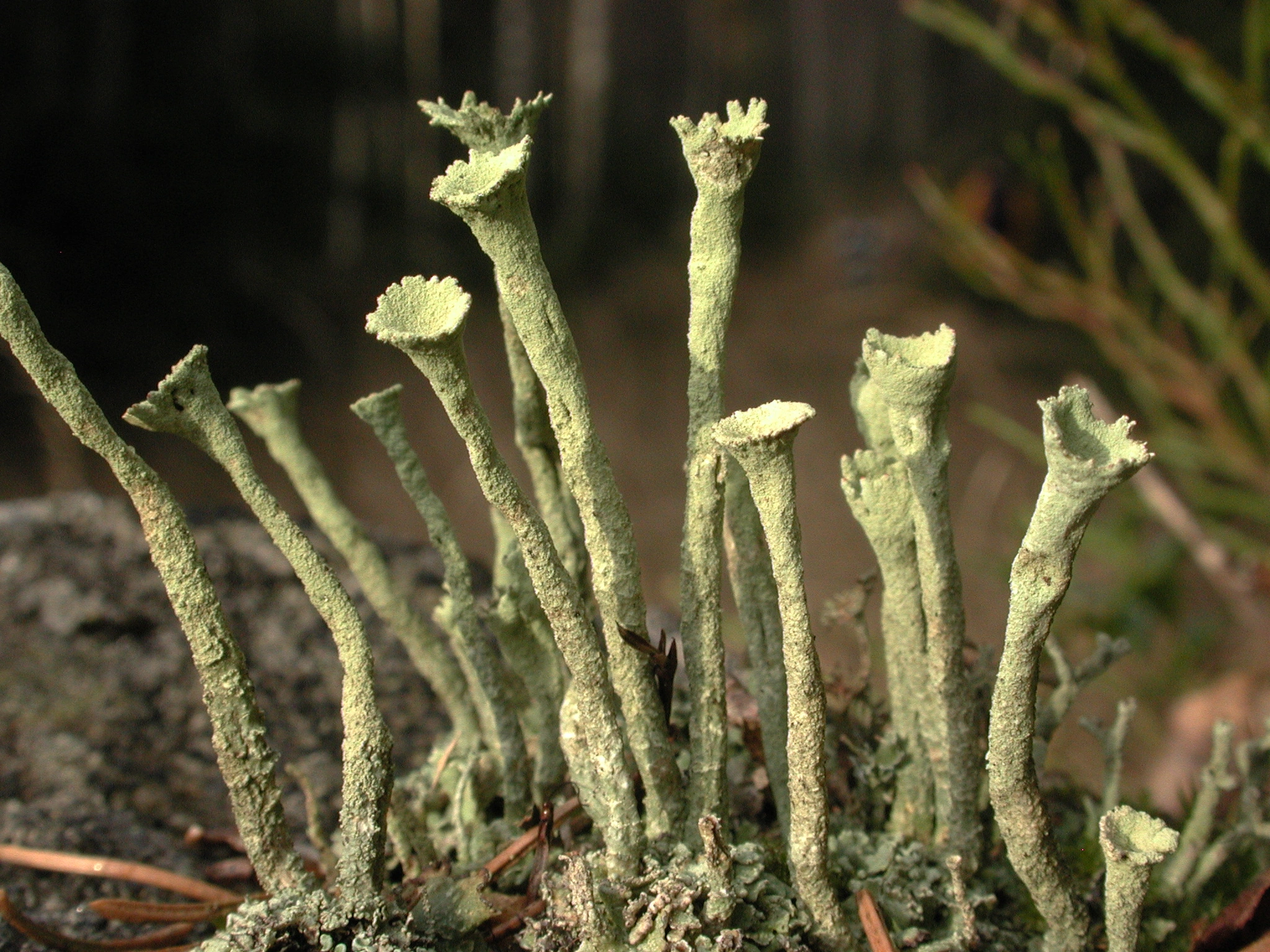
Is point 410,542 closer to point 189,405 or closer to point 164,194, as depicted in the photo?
point 189,405

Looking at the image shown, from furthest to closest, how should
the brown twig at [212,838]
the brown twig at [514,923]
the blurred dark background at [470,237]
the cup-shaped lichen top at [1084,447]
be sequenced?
the blurred dark background at [470,237]
the brown twig at [212,838]
the brown twig at [514,923]
the cup-shaped lichen top at [1084,447]

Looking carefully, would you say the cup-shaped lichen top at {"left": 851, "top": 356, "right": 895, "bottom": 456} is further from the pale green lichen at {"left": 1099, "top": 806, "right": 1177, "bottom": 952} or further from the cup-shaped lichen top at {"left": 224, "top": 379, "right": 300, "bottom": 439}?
the cup-shaped lichen top at {"left": 224, "top": 379, "right": 300, "bottom": 439}

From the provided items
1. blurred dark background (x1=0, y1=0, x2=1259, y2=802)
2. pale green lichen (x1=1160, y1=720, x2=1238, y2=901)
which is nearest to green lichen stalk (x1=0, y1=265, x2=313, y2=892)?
pale green lichen (x1=1160, y1=720, x2=1238, y2=901)

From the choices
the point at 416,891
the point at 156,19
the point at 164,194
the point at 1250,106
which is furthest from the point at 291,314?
the point at 416,891

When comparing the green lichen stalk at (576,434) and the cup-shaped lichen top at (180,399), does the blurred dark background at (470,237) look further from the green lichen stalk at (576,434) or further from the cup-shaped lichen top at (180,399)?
the cup-shaped lichen top at (180,399)

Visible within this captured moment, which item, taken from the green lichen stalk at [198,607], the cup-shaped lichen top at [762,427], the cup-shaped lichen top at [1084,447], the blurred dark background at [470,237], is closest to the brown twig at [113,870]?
the green lichen stalk at [198,607]

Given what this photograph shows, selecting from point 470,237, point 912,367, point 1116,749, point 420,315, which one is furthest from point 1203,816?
point 470,237
